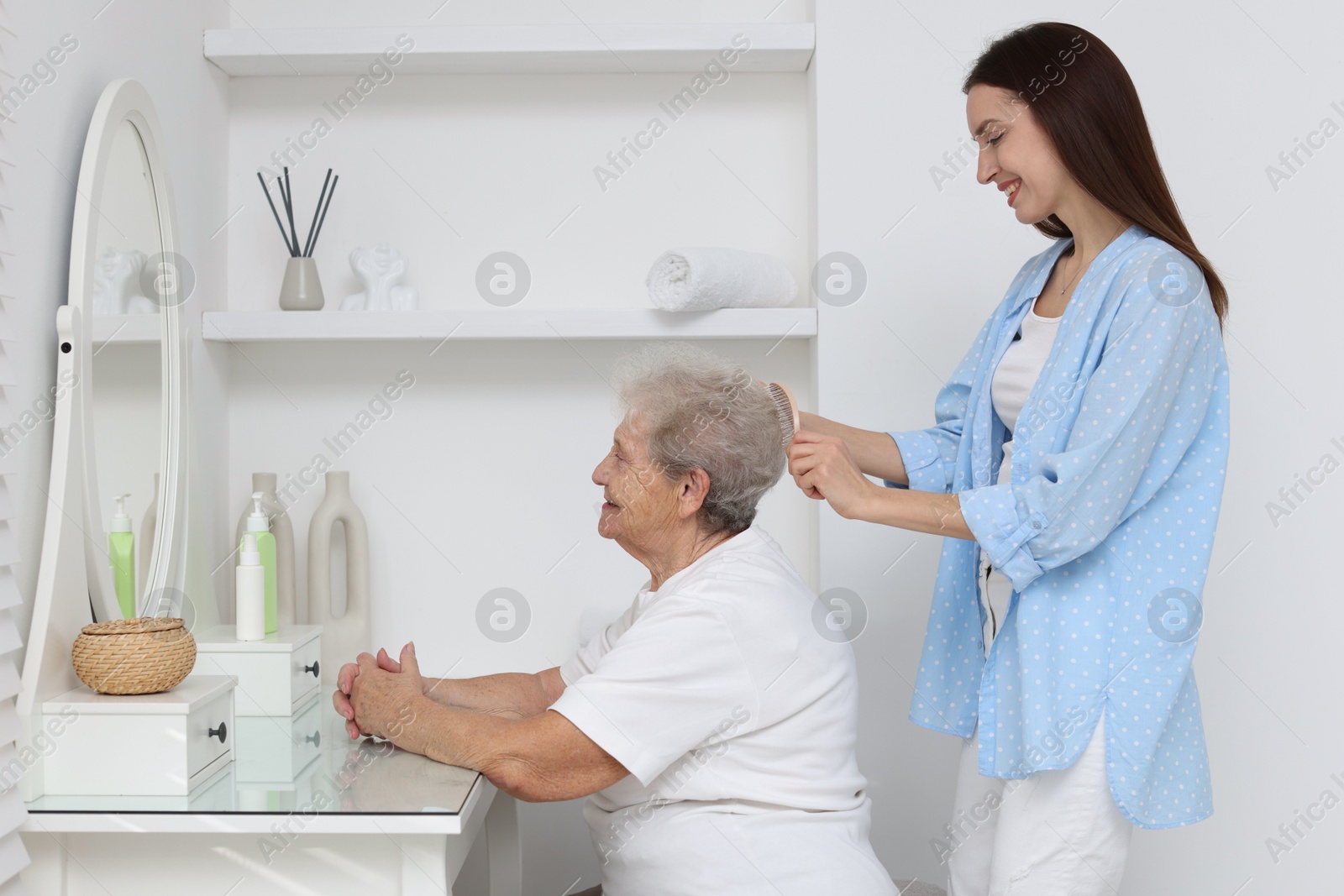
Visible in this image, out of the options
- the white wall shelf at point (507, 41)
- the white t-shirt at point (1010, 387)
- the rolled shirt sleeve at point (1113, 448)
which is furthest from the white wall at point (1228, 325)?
the rolled shirt sleeve at point (1113, 448)

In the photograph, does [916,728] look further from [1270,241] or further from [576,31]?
[576,31]

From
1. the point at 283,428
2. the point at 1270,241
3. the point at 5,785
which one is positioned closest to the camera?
the point at 5,785

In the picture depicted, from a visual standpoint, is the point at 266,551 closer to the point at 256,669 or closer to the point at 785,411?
the point at 256,669

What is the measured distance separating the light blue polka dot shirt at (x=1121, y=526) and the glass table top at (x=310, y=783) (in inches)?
27.2

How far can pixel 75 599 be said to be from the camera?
1358 millimetres

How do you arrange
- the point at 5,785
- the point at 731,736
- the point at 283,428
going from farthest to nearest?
the point at 283,428 → the point at 731,736 → the point at 5,785

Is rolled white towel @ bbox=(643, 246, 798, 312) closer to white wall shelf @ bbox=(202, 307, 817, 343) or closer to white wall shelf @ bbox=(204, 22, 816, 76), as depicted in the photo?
white wall shelf @ bbox=(202, 307, 817, 343)

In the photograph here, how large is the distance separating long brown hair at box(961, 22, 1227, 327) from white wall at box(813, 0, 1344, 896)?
2.36 feet

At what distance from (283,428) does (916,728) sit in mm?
1405

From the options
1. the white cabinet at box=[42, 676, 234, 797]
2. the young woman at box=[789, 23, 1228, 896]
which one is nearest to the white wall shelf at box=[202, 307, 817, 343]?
the young woman at box=[789, 23, 1228, 896]

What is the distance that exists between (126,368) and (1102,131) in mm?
1347

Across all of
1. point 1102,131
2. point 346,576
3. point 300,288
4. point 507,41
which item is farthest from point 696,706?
point 507,41

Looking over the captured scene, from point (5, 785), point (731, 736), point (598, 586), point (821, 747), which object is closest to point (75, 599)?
point (5, 785)

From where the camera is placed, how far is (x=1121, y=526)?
1.33 m
